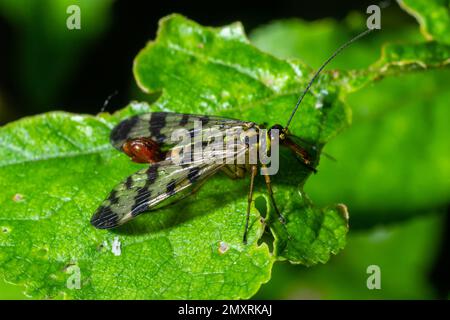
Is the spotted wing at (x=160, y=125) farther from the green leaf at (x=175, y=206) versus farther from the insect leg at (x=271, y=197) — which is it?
the insect leg at (x=271, y=197)

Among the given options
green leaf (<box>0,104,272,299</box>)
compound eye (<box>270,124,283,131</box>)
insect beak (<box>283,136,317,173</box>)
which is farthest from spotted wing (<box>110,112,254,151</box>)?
insect beak (<box>283,136,317,173</box>)

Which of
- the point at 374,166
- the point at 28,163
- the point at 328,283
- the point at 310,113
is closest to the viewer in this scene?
the point at 28,163

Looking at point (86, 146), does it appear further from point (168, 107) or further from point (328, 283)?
point (328, 283)

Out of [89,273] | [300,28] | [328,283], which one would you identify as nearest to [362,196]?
[328,283]

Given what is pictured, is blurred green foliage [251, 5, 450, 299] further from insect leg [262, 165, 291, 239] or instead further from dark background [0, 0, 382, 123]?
insect leg [262, 165, 291, 239]

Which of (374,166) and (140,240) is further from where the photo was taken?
(374,166)

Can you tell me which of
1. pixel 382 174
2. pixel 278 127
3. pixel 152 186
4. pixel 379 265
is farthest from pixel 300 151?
pixel 379 265

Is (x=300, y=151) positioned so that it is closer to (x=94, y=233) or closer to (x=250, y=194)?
(x=250, y=194)
